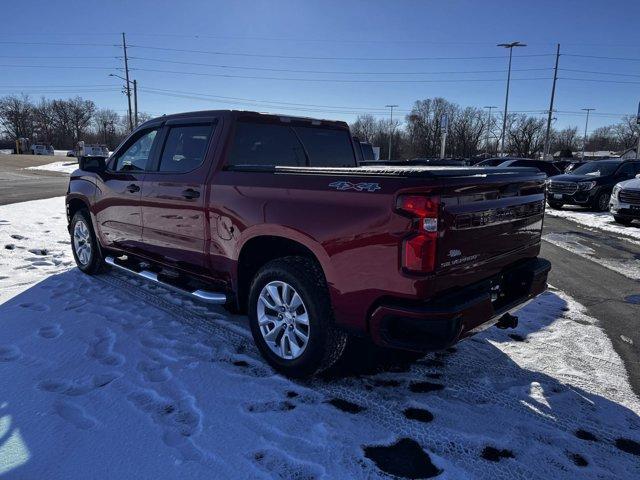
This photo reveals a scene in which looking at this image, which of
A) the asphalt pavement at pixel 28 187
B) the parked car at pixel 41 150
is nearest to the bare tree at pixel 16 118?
the parked car at pixel 41 150

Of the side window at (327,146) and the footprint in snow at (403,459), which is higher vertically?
the side window at (327,146)

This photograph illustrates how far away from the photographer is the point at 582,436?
276 centimetres

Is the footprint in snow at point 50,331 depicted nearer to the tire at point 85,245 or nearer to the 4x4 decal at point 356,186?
the tire at point 85,245

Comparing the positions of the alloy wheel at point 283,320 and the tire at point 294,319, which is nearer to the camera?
the tire at point 294,319

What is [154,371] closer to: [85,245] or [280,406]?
[280,406]

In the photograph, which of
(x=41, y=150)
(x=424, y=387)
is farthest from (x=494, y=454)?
(x=41, y=150)

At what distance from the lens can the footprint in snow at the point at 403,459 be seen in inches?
94.0

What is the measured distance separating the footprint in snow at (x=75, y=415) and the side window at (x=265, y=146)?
2074 millimetres

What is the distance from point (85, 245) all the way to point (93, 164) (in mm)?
1120

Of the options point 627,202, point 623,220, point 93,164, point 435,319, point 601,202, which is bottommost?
point 623,220

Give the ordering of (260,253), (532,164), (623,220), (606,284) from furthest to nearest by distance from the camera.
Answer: (532,164) < (623,220) < (606,284) < (260,253)

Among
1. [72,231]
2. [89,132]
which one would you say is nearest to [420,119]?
[89,132]

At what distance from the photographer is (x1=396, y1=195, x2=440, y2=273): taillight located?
2523 millimetres

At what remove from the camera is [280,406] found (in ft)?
9.73
